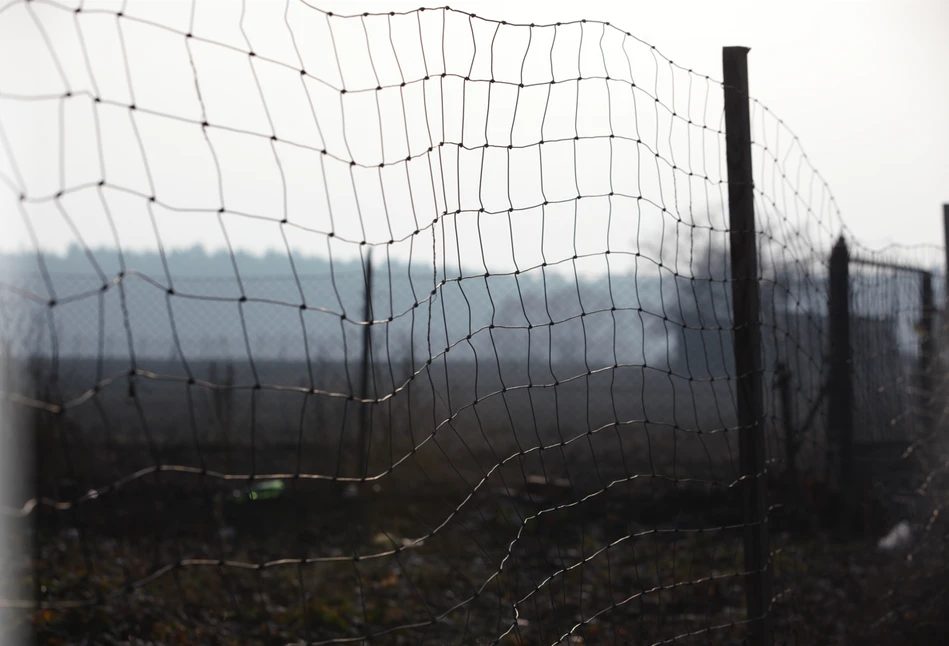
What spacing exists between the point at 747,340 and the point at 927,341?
13.9ft

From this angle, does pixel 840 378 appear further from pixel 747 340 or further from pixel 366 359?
pixel 747 340

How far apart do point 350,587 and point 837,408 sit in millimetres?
3981

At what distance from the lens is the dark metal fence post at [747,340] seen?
299cm

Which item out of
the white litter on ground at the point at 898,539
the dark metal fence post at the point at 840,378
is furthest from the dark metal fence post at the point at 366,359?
the white litter on ground at the point at 898,539

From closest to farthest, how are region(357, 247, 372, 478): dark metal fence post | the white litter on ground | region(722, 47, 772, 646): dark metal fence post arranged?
region(357, 247, 372, 478): dark metal fence post → region(722, 47, 772, 646): dark metal fence post → the white litter on ground

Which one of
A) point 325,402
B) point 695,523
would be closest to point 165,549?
point 695,523

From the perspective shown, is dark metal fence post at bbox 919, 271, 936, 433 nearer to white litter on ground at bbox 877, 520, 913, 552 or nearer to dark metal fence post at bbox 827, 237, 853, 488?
dark metal fence post at bbox 827, 237, 853, 488

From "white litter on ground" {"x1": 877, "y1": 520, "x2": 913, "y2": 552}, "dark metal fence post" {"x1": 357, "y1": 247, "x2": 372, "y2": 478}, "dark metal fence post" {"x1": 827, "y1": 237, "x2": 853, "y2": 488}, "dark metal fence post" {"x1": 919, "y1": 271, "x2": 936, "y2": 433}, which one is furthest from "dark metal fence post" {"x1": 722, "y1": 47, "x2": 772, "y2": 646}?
"dark metal fence post" {"x1": 919, "y1": 271, "x2": 936, "y2": 433}

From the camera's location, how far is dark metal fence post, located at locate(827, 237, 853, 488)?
5.50m

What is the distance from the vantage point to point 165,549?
561 centimetres

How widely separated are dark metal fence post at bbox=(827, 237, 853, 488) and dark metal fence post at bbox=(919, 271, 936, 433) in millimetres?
558

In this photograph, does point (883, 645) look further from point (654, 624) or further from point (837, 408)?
point (837, 408)

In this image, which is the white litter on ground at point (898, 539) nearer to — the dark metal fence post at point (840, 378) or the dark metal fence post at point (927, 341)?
the dark metal fence post at point (840, 378)

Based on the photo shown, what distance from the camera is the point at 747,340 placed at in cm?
306
